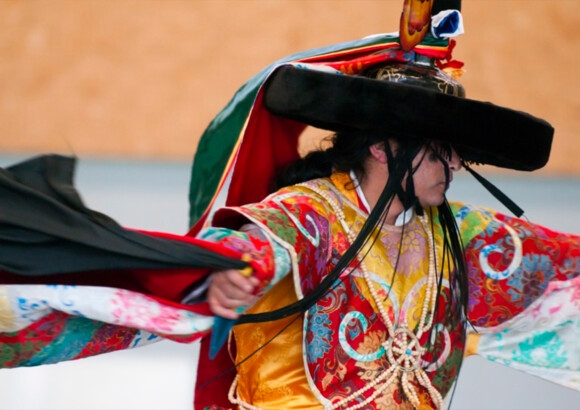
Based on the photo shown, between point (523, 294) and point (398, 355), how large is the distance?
340 mm

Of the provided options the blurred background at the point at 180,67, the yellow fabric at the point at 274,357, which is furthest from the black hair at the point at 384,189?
the blurred background at the point at 180,67

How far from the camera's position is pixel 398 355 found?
1.53 m

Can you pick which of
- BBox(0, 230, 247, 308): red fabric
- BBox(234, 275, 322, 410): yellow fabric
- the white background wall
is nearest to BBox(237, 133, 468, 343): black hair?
BBox(234, 275, 322, 410): yellow fabric

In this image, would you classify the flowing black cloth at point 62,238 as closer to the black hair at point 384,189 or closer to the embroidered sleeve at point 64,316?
the embroidered sleeve at point 64,316

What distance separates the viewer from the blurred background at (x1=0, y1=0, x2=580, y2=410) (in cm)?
393

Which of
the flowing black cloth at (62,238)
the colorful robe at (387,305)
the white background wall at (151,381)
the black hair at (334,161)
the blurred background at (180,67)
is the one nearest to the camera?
the flowing black cloth at (62,238)

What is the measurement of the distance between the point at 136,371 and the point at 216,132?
124cm

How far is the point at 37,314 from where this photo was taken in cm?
125

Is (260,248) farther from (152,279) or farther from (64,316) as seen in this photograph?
(64,316)

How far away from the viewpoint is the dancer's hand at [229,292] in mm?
1200

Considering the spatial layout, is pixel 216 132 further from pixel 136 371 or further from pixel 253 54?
pixel 253 54

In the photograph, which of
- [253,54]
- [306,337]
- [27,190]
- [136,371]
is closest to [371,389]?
[306,337]

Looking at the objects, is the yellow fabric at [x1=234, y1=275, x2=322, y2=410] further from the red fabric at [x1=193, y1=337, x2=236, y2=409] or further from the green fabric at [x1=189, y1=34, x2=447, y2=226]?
the green fabric at [x1=189, y1=34, x2=447, y2=226]

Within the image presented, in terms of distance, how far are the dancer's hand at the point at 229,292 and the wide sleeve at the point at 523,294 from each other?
0.64 meters
